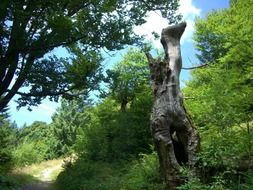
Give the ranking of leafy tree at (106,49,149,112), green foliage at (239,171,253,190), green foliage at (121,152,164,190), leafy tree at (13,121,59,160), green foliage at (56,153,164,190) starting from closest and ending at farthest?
1. green foliage at (239,171,253,190)
2. green foliage at (121,152,164,190)
3. green foliage at (56,153,164,190)
4. leafy tree at (106,49,149,112)
5. leafy tree at (13,121,59,160)

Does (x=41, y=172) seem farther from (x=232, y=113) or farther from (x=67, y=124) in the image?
(x=232, y=113)

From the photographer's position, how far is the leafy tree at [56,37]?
44.4 ft

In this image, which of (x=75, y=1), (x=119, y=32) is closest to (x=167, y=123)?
(x=75, y=1)

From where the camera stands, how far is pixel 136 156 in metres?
22.0

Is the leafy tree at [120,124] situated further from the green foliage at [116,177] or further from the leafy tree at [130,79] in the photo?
the green foliage at [116,177]

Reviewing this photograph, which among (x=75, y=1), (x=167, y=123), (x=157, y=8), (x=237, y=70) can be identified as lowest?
(x=167, y=123)

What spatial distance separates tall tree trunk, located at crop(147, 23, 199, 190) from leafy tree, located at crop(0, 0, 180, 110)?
437 cm

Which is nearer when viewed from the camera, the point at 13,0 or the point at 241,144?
the point at 241,144

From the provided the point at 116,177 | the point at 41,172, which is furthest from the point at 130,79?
the point at 116,177

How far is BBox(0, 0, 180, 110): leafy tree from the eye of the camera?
1355 centimetres

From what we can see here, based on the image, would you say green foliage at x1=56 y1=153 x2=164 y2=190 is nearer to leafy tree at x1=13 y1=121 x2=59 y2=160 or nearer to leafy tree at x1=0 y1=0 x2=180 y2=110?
leafy tree at x1=0 y1=0 x2=180 y2=110

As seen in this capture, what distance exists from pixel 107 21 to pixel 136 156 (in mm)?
7541

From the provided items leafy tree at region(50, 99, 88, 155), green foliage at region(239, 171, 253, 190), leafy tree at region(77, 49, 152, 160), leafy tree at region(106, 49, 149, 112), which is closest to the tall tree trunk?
green foliage at region(239, 171, 253, 190)

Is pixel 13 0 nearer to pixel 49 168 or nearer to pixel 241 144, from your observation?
pixel 241 144
